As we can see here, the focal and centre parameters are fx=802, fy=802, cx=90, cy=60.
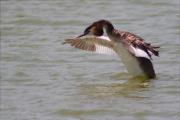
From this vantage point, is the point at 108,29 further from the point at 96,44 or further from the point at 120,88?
the point at 120,88

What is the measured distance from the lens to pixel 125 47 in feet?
32.5

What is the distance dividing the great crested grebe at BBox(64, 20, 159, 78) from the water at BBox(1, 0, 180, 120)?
0.66ft

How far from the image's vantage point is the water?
8.79 meters

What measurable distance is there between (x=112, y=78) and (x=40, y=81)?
3.05 ft

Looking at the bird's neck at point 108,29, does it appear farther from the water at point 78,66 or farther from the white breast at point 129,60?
the water at point 78,66

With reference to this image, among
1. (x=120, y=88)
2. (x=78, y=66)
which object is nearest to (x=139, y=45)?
(x=120, y=88)

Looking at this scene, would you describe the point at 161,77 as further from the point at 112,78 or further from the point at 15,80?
the point at 15,80

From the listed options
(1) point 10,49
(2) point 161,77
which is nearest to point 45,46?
(1) point 10,49

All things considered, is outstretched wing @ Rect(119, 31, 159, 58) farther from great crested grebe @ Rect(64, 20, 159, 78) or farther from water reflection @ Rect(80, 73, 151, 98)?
water reflection @ Rect(80, 73, 151, 98)

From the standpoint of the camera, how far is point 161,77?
1016cm

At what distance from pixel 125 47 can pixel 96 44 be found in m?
0.60

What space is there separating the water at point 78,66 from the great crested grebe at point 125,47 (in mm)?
202

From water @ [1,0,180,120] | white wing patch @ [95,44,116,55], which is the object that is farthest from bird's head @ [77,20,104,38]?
water @ [1,0,180,120]

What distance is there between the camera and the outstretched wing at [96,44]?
33.5 feet
